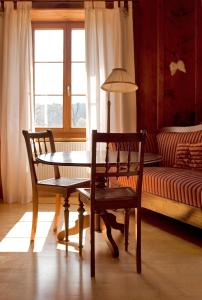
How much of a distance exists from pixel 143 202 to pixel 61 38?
2539mm

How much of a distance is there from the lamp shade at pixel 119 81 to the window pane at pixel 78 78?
1124mm

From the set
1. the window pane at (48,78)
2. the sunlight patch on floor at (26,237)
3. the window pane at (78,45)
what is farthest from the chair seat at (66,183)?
the window pane at (78,45)

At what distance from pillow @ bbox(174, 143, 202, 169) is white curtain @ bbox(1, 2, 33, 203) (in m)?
1.83

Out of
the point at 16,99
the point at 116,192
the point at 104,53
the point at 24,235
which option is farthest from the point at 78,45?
the point at 116,192

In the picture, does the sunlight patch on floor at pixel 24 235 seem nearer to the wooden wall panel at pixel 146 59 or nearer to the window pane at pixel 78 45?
the wooden wall panel at pixel 146 59

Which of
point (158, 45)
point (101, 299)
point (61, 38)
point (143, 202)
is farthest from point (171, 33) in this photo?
point (101, 299)

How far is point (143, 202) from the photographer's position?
3.37 m

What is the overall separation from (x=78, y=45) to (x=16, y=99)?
1118 mm

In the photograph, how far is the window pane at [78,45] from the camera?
4.64 meters

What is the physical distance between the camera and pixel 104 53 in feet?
13.9

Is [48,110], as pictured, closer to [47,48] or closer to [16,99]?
[16,99]

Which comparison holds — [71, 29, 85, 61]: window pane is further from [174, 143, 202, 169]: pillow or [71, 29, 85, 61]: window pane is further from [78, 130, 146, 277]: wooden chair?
[78, 130, 146, 277]: wooden chair

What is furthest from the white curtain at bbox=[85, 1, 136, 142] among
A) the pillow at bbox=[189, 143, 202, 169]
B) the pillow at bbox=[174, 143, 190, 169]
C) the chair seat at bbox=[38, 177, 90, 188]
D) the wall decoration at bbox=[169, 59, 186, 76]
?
the chair seat at bbox=[38, 177, 90, 188]

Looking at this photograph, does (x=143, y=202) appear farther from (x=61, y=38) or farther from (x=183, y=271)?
(x=61, y=38)
